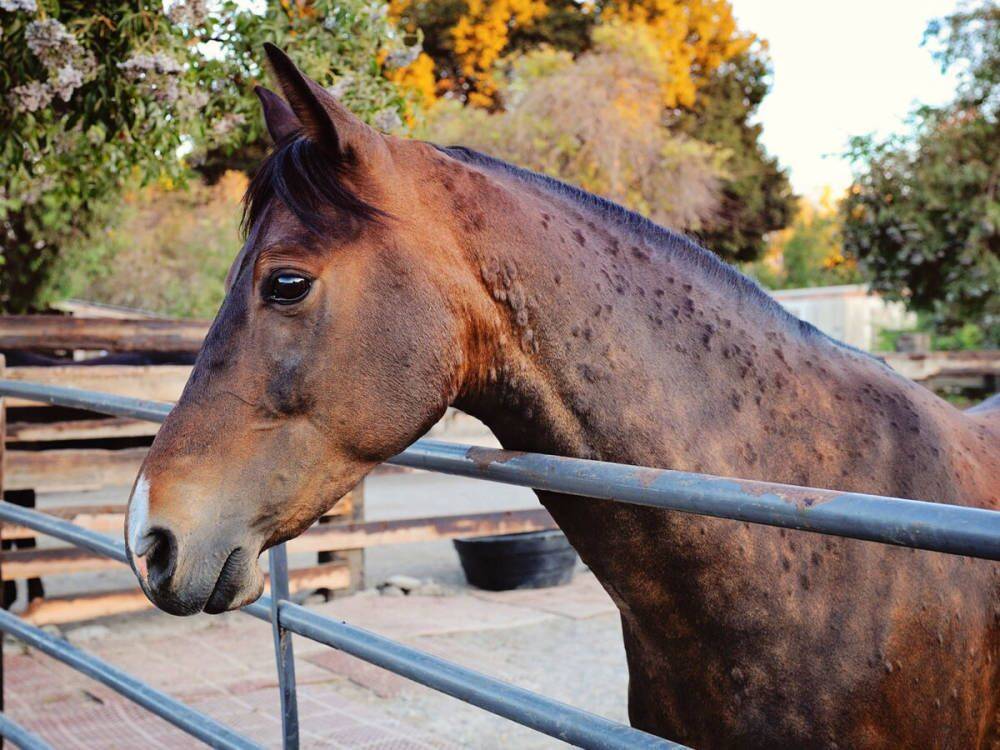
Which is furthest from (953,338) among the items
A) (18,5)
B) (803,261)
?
(803,261)

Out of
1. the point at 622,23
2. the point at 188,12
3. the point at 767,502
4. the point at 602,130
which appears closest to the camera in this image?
the point at 767,502

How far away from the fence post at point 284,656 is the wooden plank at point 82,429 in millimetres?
3827

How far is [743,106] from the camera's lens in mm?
22906

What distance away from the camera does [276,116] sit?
174cm

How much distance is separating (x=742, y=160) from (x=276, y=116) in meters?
22.3

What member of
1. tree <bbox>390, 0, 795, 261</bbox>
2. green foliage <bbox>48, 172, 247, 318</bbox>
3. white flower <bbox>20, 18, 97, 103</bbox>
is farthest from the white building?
white flower <bbox>20, 18, 97, 103</bbox>

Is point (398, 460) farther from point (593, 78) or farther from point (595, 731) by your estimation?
point (593, 78)

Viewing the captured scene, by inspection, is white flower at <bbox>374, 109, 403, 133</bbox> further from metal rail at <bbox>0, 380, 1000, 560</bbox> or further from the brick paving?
metal rail at <bbox>0, 380, 1000, 560</bbox>

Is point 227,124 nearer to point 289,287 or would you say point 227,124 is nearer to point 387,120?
point 387,120

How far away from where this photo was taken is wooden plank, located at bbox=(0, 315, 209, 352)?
17.8ft

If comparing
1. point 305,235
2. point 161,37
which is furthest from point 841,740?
point 161,37

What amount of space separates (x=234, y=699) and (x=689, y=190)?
14682 millimetres

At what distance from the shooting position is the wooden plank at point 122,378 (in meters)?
5.18

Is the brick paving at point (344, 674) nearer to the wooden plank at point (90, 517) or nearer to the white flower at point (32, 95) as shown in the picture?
the wooden plank at point (90, 517)
